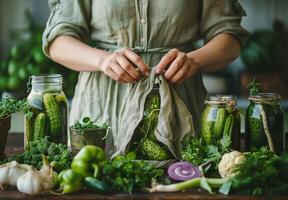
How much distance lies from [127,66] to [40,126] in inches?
9.9

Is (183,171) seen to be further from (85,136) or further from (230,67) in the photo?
(230,67)

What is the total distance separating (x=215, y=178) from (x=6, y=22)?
242cm

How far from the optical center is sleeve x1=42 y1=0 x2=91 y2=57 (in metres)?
1.69

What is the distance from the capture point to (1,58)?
3479 millimetres

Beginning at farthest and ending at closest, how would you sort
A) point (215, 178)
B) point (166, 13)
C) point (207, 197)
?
point (166, 13) → point (215, 178) → point (207, 197)

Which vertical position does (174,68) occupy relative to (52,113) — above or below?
above

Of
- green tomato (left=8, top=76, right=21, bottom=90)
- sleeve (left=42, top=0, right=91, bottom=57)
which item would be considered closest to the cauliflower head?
sleeve (left=42, top=0, right=91, bottom=57)

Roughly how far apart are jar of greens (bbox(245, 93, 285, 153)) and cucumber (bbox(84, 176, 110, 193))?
0.40 metres

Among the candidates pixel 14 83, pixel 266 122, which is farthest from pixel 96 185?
pixel 14 83

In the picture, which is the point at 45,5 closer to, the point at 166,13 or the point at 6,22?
the point at 6,22

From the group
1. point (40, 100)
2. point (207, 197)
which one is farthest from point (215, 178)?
point (40, 100)

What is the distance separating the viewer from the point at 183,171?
1322 mm

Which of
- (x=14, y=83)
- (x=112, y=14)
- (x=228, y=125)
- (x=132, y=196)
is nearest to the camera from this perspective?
(x=132, y=196)

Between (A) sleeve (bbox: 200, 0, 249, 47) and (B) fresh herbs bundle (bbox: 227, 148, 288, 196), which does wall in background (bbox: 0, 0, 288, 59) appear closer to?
(A) sleeve (bbox: 200, 0, 249, 47)
